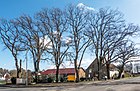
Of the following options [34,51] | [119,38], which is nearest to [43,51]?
[34,51]

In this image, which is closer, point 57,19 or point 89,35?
point 57,19

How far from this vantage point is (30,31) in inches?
2264

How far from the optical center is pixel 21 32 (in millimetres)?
58219

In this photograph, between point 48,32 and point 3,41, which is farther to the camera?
point 3,41

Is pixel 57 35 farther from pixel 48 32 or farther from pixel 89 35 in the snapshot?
pixel 89 35

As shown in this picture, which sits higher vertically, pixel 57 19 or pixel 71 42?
pixel 57 19

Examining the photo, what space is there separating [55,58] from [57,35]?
4490mm

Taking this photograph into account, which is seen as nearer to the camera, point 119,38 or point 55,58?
point 55,58

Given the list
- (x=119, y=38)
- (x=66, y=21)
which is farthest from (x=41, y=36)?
(x=119, y=38)

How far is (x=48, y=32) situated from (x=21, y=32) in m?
5.83

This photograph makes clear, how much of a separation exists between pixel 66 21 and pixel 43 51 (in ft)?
24.5

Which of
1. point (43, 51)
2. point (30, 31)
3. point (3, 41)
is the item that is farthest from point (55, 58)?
point (3, 41)

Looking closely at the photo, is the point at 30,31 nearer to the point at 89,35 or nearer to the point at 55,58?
the point at 55,58

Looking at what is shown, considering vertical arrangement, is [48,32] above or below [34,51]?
above
